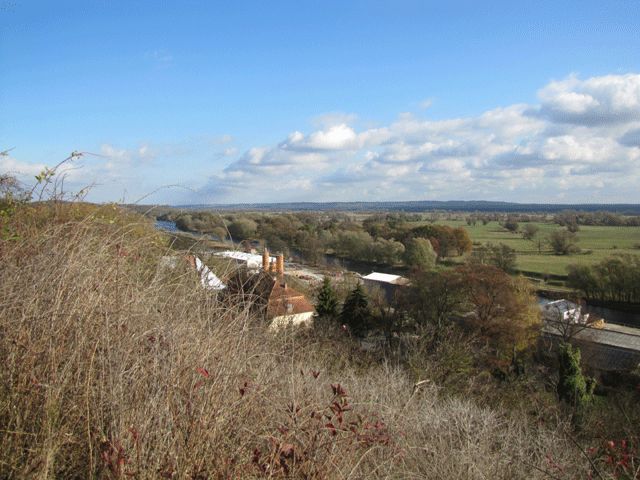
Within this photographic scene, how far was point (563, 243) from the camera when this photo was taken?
52688mm

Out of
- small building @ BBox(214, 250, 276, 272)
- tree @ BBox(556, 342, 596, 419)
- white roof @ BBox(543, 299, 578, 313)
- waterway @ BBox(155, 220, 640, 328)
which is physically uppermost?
small building @ BBox(214, 250, 276, 272)

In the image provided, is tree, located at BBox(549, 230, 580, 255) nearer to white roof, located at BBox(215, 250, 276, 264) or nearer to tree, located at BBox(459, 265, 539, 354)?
tree, located at BBox(459, 265, 539, 354)

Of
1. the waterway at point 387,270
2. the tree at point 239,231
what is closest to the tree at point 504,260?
the waterway at point 387,270

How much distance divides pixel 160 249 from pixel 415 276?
944 inches

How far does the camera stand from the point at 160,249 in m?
3.96

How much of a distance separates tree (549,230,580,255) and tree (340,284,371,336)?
36809 millimetres

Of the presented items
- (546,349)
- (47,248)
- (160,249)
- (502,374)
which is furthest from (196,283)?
(546,349)

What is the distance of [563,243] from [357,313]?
37.7 metres

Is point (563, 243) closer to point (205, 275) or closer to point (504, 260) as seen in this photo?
point (504, 260)

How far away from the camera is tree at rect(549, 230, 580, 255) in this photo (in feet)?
171

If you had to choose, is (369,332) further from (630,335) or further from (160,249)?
(160,249)

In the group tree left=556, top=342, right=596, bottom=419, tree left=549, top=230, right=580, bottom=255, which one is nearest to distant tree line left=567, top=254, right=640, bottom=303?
tree left=549, top=230, right=580, bottom=255

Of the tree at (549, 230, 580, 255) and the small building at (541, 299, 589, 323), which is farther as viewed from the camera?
the tree at (549, 230, 580, 255)

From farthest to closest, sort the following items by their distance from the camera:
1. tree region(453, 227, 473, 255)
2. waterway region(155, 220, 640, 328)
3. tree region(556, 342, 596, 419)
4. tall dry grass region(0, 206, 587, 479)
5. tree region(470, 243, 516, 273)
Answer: tree region(453, 227, 473, 255) < tree region(470, 243, 516, 273) < tree region(556, 342, 596, 419) < waterway region(155, 220, 640, 328) < tall dry grass region(0, 206, 587, 479)
